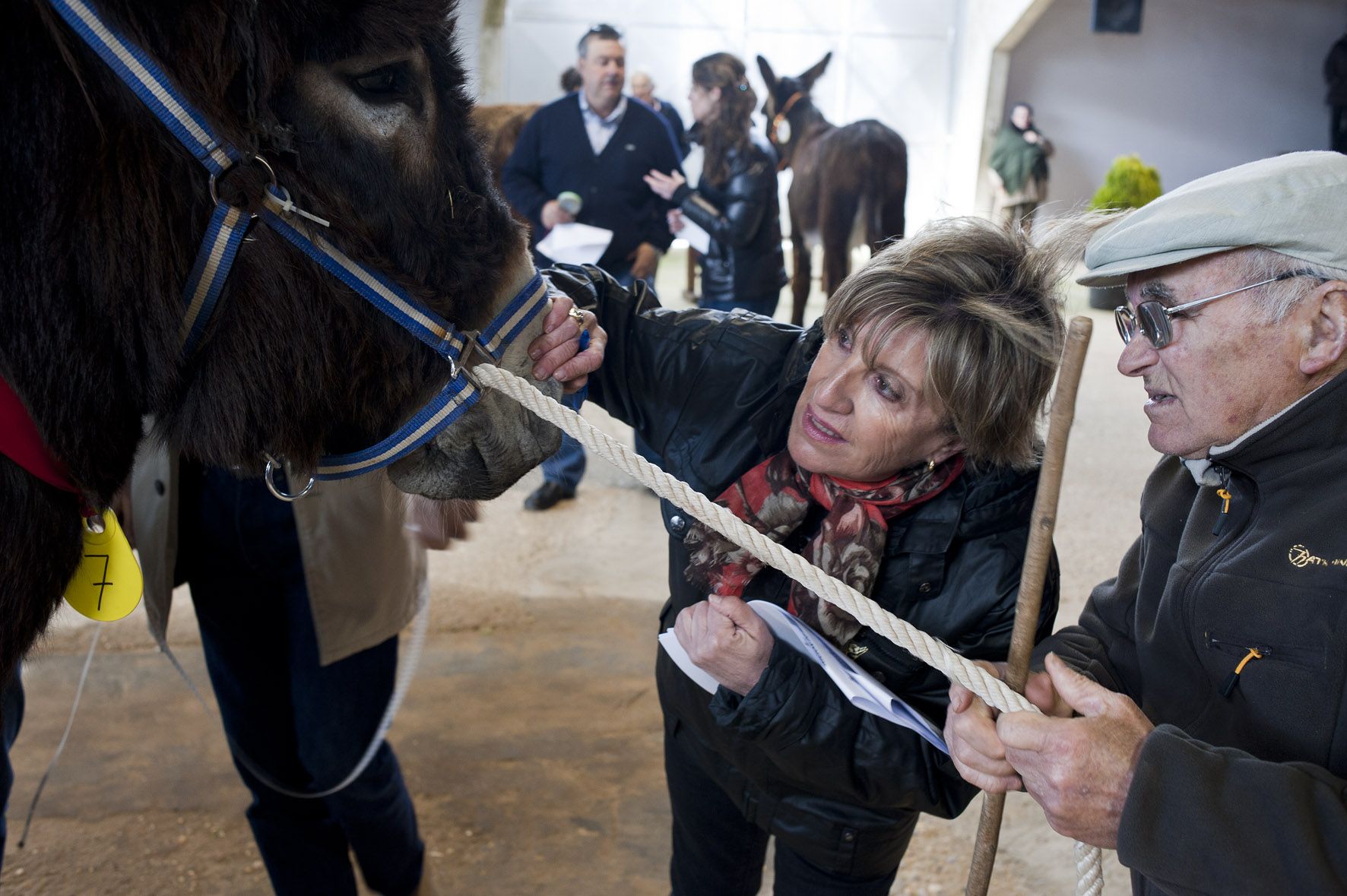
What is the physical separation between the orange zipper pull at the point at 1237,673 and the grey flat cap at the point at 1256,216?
42 centimetres

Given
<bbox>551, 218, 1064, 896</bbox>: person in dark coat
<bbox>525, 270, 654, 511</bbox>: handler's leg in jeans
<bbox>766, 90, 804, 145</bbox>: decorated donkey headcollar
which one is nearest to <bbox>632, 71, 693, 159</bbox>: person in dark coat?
<bbox>766, 90, 804, 145</bbox>: decorated donkey headcollar

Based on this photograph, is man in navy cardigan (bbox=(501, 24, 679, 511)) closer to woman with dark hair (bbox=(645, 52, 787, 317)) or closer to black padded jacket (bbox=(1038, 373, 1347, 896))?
woman with dark hair (bbox=(645, 52, 787, 317))

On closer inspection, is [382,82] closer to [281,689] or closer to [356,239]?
[356,239]

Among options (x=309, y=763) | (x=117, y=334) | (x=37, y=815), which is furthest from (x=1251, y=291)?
(x=37, y=815)

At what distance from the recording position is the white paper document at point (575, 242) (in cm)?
409

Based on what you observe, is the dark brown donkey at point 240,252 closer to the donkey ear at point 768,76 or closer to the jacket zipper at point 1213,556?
the jacket zipper at point 1213,556

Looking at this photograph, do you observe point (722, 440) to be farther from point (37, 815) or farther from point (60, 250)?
point (37, 815)

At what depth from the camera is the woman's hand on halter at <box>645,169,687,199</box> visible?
4.55m

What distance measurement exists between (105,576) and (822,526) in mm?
968

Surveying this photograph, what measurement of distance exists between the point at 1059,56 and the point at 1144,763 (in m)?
14.5

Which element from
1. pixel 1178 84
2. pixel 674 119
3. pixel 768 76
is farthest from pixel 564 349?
pixel 1178 84

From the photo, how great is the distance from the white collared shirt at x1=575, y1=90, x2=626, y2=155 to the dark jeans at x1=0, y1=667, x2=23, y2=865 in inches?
131

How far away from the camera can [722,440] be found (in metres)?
1.56

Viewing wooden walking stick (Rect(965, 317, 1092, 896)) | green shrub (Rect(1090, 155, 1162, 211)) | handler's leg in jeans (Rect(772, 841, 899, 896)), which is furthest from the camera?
green shrub (Rect(1090, 155, 1162, 211))
